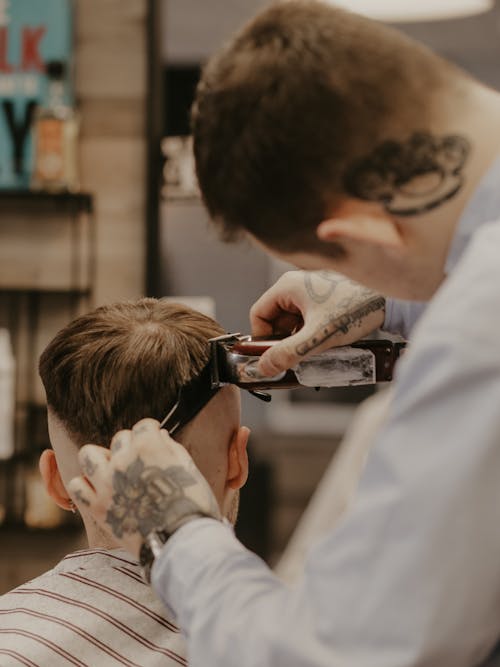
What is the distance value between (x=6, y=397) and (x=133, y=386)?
78.7 inches

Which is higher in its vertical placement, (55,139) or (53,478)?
(55,139)

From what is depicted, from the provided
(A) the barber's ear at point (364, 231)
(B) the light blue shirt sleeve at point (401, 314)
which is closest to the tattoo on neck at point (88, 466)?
(A) the barber's ear at point (364, 231)

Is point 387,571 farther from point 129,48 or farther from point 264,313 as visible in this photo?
point 129,48

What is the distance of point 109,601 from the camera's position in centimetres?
150

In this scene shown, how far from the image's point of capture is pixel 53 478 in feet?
5.37

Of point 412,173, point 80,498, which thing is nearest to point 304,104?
point 412,173

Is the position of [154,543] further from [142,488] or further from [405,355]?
[405,355]

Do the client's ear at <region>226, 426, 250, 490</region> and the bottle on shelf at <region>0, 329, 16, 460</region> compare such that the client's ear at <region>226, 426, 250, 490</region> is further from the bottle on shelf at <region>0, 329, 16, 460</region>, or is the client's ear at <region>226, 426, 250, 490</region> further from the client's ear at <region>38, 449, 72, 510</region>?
the bottle on shelf at <region>0, 329, 16, 460</region>

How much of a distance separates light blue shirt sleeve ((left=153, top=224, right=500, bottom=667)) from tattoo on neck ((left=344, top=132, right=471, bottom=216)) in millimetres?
102

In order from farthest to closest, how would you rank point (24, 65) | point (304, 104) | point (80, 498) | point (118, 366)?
point (24, 65)
point (118, 366)
point (80, 498)
point (304, 104)

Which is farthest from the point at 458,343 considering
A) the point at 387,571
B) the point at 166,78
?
the point at 166,78

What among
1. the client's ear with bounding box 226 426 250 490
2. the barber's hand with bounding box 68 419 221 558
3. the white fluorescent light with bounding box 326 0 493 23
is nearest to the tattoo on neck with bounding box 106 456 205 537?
the barber's hand with bounding box 68 419 221 558

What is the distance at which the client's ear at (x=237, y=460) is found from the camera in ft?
5.15

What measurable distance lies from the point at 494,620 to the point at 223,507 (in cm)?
76
